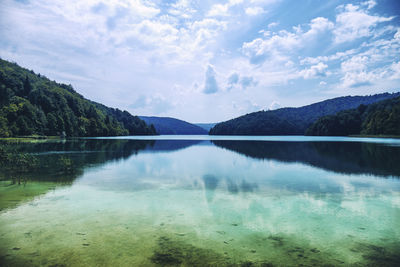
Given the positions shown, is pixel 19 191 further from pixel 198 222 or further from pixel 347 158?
pixel 347 158

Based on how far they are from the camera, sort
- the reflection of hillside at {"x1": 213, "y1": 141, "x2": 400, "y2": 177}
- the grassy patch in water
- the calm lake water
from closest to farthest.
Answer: the calm lake water → the grassy patch in water → the reflection of hillside at {"x1": 213, "y1": 141, "x2": 400, "y2": 177}

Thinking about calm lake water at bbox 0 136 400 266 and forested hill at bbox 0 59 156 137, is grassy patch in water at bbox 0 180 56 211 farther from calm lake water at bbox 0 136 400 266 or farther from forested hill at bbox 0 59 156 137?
forested hill at bbox 0 59 156 137

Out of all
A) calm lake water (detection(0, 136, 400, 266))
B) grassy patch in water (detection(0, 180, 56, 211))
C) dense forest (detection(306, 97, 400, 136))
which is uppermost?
dense forest (detection(306, 97, 400, 136))

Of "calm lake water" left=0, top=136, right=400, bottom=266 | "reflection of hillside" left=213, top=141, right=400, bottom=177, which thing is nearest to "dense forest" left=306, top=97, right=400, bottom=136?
"reflection of hillside" left=213, top=141, right=400, bottom=177

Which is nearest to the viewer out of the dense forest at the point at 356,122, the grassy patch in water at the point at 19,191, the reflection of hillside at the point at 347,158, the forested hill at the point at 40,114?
the grassy patch in water at the point at 19,191

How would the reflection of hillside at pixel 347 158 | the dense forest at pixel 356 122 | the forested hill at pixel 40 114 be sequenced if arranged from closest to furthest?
1. the reflection of hillside at pixel 347 158
2. the forested hill at pixel 40 114
3. the dense forest at pixel 356 122

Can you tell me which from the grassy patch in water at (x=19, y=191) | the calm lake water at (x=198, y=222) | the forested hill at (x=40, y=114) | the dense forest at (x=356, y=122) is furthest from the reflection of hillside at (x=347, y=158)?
the dense forest at (x=356, y=122)

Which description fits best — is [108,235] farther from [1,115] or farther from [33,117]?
[33,117]

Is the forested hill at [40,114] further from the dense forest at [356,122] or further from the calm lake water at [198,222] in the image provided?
the dense forest at [356,122]

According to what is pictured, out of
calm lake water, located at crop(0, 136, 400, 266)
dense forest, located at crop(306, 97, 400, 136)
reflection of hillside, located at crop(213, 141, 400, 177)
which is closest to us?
calm lake water, located at crop(0, 136, 400, 266)

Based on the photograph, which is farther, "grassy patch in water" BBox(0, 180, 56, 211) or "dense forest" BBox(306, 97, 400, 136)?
"dense forest" BBox(306, 97, 400, 136)

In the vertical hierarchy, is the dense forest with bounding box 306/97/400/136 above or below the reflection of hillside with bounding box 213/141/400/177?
above

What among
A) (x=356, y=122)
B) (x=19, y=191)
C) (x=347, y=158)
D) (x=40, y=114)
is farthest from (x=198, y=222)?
(x=356, y=122)

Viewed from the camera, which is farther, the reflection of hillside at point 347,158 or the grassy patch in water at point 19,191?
the reflection of hillside at point 347,158
